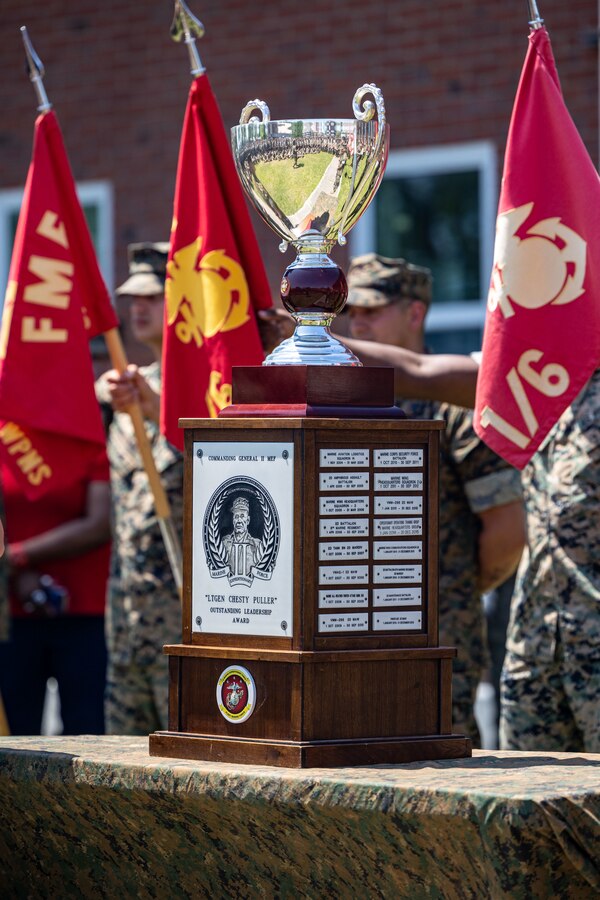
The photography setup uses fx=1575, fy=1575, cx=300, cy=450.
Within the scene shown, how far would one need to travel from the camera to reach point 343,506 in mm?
2471

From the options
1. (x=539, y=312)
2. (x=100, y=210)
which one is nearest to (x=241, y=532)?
(x=539, y=312)

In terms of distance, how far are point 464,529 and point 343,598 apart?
2668mm

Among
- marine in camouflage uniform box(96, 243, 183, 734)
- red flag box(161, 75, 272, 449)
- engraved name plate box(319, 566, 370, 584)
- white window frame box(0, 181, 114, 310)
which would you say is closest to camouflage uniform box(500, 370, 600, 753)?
red flag box(161, 75, 272, 449)

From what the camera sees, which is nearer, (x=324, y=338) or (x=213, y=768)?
(x=213, y=768)

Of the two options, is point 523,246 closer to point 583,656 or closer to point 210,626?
point 210,626

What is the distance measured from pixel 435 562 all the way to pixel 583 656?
1.71 meters

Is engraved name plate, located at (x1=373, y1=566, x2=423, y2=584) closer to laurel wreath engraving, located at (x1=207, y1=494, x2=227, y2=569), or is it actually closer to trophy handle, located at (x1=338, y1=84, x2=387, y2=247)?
laurel wreath engraving, located at (x1=207, y1=494, x2=227, y2=569)

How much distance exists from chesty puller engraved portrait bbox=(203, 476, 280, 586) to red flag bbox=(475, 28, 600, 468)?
0.77 meters

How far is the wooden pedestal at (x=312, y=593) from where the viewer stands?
2.43 metres

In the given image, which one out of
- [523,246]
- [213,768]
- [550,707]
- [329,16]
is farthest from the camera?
[329,16]

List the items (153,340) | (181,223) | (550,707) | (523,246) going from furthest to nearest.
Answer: (153,340) → (550,707) → (181,223) → (523,246)

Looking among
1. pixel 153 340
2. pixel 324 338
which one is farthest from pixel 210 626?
pixel 153 340

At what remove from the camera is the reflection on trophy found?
261 centimetres

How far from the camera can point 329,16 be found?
322 inches
